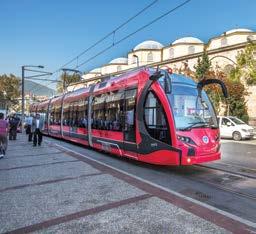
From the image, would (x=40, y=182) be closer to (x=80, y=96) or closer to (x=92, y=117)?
(x=92, y=117)

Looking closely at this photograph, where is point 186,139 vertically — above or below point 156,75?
below

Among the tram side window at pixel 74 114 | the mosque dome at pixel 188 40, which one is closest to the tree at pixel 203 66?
the mosque dome at pixel 188 40

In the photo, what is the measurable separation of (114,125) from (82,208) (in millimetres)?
6541

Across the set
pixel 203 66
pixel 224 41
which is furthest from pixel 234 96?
pixel 224 41

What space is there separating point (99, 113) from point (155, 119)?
4731 mm

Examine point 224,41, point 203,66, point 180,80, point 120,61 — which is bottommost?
point 180,80

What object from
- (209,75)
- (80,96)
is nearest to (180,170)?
(80,96)

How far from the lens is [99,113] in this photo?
14672 mm

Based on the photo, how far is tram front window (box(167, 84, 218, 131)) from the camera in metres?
9.91

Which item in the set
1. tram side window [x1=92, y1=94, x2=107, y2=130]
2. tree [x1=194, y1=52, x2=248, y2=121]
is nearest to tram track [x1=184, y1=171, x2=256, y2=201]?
tram side window [x1=92, y1=94, x2=107, y2=130]

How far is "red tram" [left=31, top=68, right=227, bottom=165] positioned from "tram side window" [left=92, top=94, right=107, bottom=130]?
0.13 m

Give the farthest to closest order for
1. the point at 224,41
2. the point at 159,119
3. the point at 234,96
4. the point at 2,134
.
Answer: the point at 224,41
the point at 234,96
the point at 2,134
the point at 159,119

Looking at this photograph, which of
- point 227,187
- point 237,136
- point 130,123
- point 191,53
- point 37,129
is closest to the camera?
point 227,187

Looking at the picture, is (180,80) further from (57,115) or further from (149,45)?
(149,45)
